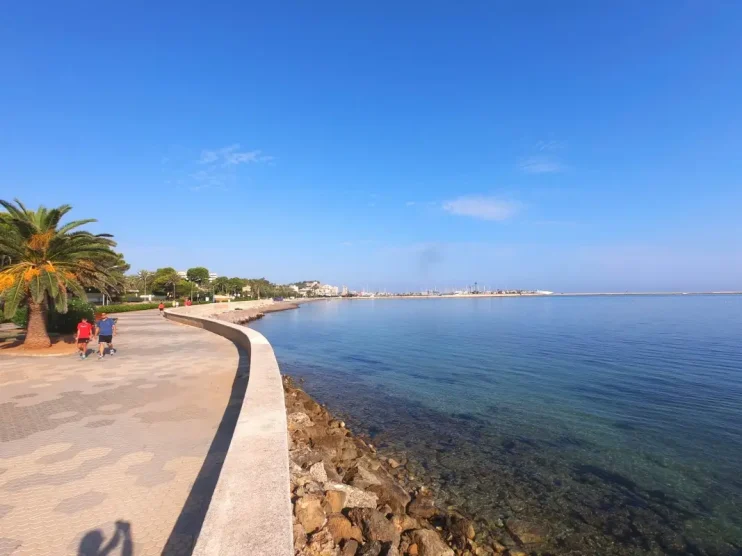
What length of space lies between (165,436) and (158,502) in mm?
1803

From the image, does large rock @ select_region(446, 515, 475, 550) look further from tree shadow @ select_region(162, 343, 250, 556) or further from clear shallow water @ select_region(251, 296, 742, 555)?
tree shadow @ select_region(162, 343, 250, 556)

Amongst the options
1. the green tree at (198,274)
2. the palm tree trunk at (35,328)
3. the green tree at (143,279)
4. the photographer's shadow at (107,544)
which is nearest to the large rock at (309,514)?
the photographer's shadow at (107,544)

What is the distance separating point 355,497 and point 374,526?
739 mm

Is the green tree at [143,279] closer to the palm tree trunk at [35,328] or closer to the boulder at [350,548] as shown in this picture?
the palm tree trunk at [35,328]

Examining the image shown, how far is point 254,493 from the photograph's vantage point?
10.2ft

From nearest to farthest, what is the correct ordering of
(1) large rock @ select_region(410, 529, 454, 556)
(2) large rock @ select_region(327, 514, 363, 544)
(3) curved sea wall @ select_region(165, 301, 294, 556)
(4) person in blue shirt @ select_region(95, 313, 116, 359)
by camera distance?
1. (3) curved sea wall @ select_region(165, 301, 294, 556)
2. (2) large rock @ select_region(327, 514, 363, 544)
3. (1) large rock @ select_region(410, 529, 454, 556)
4. (4) person in blue shirt @ select_region(95, 313, 116, 359)

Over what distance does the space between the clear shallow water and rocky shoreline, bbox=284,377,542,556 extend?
0.48m

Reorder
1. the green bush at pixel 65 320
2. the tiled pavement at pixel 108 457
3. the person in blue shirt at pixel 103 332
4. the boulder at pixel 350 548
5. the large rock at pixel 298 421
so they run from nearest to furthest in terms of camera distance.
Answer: the tiled pavement at pixel 108 457 < the boulder at pixel 350 548 < the large rock at pixel 298 421 < the person in blue shirt at pixel 103 332 < the green bush at pixel 65 320

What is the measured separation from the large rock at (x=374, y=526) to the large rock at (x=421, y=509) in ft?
3.91

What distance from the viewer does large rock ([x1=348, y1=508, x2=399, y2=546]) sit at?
4402 mm

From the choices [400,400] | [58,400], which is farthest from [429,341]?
[58,400]

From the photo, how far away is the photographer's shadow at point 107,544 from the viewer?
3.04 m

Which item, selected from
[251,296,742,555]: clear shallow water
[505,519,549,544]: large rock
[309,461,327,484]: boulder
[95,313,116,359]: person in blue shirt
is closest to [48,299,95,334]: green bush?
[95,313,116,359]: person in blue shirt

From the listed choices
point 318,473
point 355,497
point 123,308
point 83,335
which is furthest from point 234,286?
point 355,497
